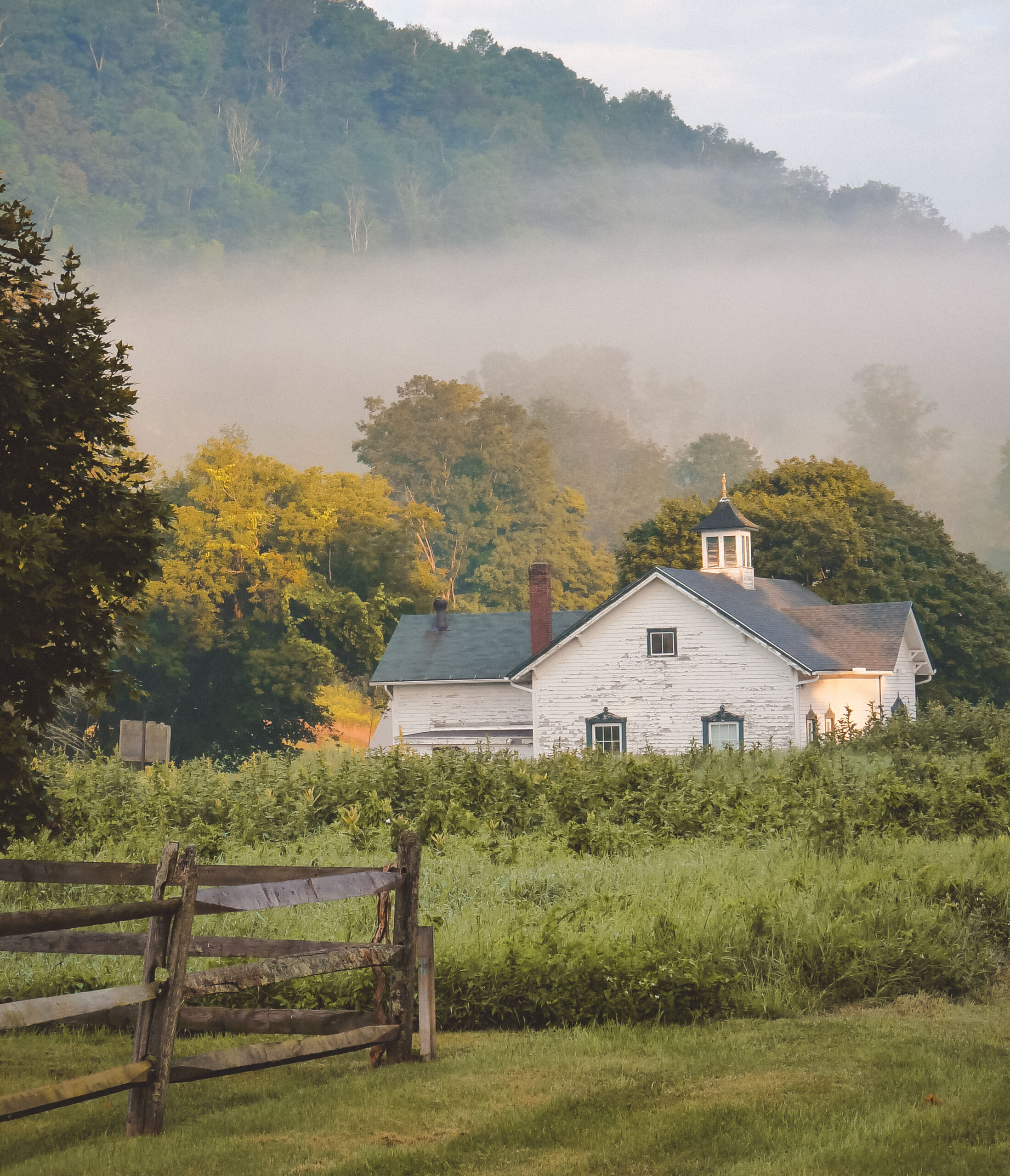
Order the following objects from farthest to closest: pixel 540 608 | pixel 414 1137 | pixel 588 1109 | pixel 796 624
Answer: pixel 540 608 → pixel 796 624 → pixel 588 1109 → pixel 414 1137

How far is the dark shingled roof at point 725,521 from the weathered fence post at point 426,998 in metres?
36.8

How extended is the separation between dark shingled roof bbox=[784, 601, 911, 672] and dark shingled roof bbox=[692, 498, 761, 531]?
3.17m

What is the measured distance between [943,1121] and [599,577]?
87.4 metres

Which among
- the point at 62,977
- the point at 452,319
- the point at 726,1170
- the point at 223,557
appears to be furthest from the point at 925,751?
the point at 452,319

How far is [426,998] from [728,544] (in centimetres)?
3759

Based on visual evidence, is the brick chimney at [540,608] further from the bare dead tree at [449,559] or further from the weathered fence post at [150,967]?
the bare dead tree at [449,559]

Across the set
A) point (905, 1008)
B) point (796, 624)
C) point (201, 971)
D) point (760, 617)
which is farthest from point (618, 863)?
point (796, 624)

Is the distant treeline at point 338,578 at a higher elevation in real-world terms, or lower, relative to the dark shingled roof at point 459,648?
higher

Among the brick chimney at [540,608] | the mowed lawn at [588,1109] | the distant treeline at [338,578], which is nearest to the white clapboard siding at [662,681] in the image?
the brick chimney at [540,608]

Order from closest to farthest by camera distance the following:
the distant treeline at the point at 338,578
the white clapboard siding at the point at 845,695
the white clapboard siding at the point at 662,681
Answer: the white clapboard siding at the point at 662,681 → the white clapboard siding at the point at 845,695 → the distant treeline at the point at 338,578

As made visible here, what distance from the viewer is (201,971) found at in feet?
26.2

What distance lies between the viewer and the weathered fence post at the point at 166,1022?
6863mm

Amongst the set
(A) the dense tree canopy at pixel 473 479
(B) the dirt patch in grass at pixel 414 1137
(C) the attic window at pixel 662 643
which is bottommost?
(B) the dirt patch in grass at pixel 414 1137

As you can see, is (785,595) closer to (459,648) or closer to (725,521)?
(725,521)
